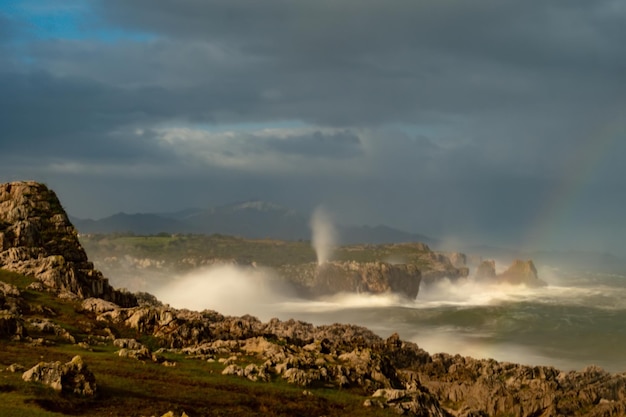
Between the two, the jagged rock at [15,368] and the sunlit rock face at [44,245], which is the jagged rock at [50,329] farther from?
the sunlit rock face at [44,245]

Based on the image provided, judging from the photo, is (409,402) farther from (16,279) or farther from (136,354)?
(16,279)

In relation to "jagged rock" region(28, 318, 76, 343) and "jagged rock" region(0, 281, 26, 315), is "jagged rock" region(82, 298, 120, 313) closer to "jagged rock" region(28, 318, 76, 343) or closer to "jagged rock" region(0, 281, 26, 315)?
"jagged rock" region(0, 281, 26, 315)

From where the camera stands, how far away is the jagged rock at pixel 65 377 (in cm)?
3603

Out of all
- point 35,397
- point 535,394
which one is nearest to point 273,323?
point 535,394

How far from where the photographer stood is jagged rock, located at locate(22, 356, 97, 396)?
3603 centimetres

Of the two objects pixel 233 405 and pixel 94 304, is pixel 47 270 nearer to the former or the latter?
pixel 94 304

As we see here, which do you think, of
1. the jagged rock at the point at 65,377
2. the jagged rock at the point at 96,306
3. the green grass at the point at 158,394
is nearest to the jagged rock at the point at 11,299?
the jagged rock at the point at 96,306

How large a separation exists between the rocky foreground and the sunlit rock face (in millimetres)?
123

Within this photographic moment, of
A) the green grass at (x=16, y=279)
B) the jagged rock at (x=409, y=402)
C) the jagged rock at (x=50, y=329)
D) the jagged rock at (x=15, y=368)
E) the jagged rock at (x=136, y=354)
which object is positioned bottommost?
the jagged rock at (x=409, y=402)

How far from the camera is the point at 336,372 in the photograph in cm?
5288

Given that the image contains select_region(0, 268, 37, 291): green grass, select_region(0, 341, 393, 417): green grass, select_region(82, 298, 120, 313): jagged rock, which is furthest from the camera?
select_region(0, 268, 37, 291): green grass

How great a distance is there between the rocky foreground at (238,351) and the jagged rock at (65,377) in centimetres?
5

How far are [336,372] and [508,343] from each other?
126540 millimetres

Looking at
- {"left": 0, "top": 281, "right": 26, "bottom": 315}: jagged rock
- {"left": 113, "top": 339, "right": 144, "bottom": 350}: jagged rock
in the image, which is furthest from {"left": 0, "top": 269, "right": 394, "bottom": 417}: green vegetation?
{"left": 0, "top": 281, "right": 26, "bottom": 315}: jagged rock
